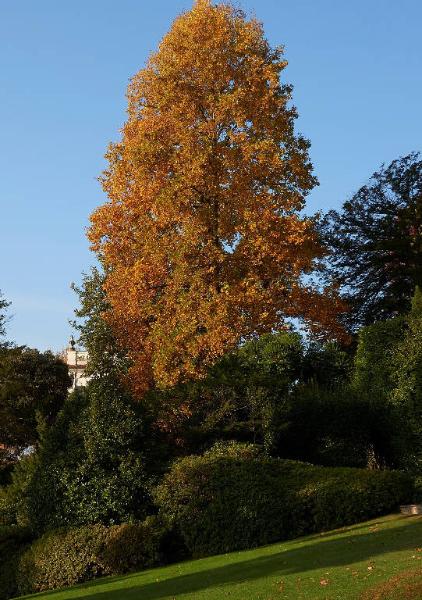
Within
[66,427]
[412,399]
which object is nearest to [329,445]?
[412,399]

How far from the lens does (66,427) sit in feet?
73.3

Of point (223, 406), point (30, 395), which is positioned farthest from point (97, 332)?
point (223, 406)

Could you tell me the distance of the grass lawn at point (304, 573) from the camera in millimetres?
12625

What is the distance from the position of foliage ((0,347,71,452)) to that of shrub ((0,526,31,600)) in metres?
21.3

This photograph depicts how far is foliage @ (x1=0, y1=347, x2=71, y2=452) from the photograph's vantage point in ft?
149

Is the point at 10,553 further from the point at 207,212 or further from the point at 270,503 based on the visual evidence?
the point at 207,212

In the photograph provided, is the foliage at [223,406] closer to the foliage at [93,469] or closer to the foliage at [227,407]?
the foliage at [227,407]

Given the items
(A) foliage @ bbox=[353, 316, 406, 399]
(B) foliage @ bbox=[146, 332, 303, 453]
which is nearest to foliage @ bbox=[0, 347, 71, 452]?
(B) foliage @ bbox=[146, 332, 303, 453]

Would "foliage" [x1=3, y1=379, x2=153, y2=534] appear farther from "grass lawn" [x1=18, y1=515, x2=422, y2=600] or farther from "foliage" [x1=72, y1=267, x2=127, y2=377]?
"foliage" [x1=72, y1=267, x2=127, y2=377]

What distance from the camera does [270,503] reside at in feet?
62.2

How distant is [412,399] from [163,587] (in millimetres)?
9093

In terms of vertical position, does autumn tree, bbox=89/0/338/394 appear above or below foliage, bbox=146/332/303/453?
above

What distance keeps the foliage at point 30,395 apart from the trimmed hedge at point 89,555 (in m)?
23.0

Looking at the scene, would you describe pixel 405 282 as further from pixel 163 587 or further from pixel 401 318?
pixel 163 587
